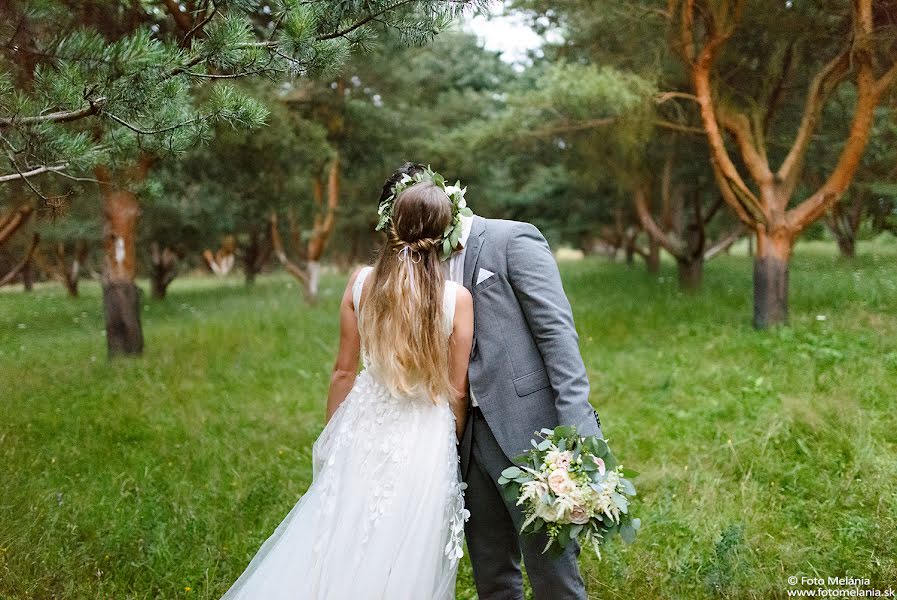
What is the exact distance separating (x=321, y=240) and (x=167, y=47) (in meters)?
12.2

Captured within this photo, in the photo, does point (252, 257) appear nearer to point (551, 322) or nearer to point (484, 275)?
point (484, 275)

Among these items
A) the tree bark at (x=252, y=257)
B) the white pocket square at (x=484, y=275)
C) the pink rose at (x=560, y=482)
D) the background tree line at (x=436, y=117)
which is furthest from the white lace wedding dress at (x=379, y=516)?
the tree bark at (x=252, y=257)

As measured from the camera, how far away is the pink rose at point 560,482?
84.8 inches

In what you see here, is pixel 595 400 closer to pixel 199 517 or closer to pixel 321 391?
pixel 321 391

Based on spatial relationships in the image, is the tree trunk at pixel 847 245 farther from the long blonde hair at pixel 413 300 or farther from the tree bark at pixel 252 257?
the long blonde hair at pixel 413 300

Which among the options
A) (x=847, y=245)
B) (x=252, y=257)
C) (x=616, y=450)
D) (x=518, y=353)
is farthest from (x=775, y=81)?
(x=252, y=257)

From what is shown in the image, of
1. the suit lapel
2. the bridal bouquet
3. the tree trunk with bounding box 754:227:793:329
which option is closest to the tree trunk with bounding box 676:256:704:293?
the tree trunk with bounding box 754:227:793:329

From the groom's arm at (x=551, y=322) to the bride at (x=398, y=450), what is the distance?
0.21m

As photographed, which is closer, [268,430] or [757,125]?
[268,430]

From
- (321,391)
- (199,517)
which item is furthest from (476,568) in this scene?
(321,391)

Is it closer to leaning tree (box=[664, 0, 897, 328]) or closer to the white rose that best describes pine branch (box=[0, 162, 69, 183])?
the white rose

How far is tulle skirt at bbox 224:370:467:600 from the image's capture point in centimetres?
245

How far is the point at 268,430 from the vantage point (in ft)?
19.5

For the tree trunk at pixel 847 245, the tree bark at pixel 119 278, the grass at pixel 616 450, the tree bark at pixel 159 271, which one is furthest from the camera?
the tree trunk at pixel 847 245
